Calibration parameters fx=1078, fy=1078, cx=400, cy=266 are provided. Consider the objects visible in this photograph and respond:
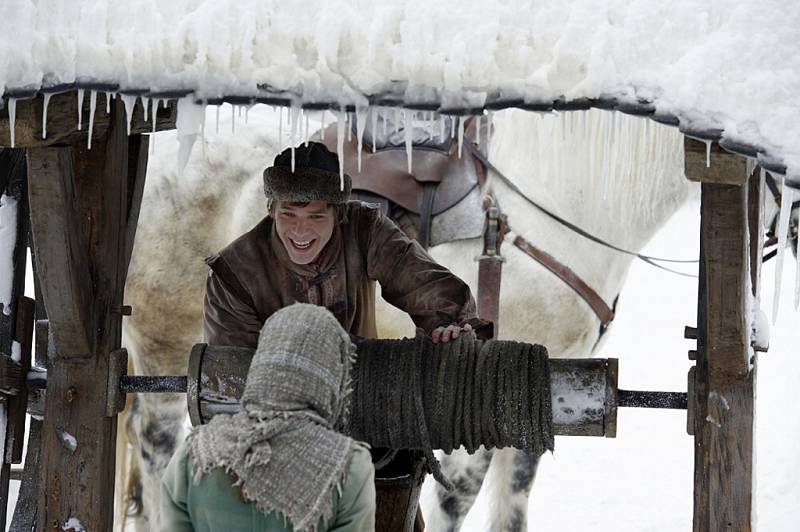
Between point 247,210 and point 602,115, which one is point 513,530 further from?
point 602,115

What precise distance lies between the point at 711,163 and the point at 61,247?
63.0 inches

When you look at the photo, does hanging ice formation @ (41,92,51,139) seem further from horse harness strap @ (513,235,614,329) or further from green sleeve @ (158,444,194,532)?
horse harness strap @ (513,235,614,329)

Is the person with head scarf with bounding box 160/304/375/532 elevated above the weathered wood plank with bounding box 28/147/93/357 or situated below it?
below

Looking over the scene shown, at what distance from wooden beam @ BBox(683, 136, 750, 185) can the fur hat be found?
115 cm

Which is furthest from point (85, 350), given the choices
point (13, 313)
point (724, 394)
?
point (724, 394)

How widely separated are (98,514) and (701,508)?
5.15ft

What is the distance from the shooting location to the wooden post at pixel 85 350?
2830 mm

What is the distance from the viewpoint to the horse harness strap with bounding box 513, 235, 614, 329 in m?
4.57

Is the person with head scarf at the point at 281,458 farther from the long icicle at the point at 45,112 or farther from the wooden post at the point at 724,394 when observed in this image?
the wooden post at the point at 724,394

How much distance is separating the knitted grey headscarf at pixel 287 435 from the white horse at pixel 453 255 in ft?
7.90

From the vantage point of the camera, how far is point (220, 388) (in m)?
2.90

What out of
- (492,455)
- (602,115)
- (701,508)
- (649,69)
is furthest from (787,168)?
Answer: (492,455)

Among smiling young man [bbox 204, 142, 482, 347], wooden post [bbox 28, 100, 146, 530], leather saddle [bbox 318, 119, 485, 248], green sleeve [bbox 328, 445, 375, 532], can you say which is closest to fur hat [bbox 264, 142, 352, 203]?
smiling young man [bbox 204, 142, 482, 347]

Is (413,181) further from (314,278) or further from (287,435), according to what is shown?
(287,435)
